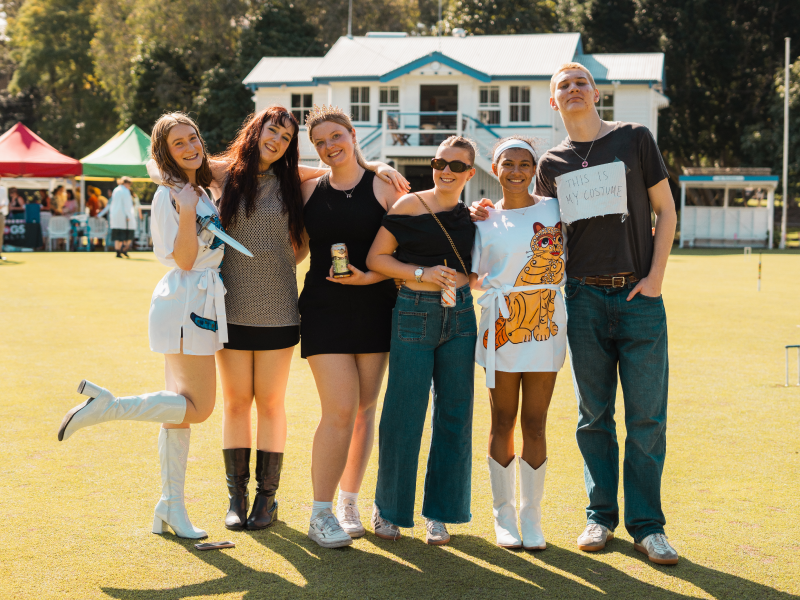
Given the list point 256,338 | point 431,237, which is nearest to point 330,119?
point 431,237

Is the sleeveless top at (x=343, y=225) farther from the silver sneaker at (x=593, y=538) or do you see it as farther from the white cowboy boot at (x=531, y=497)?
the silver sneaker at (x=593, y=538)

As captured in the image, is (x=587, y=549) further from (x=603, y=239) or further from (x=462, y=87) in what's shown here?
(x=462, y=87)

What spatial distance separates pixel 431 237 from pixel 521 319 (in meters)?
0.58

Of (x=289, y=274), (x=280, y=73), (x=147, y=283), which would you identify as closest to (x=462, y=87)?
(x=280, y=73)

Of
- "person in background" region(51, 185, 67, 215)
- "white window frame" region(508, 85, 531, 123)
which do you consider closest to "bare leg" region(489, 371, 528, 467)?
"person in background" region(51, 185, 67, 215)

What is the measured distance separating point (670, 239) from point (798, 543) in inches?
62.1

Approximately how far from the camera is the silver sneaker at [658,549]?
3791 mm

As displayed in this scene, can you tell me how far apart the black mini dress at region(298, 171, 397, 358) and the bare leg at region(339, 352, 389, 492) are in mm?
155

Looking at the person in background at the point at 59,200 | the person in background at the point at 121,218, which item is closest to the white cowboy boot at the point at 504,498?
the person in background at the point at 121,218

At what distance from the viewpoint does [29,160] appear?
25.7 m

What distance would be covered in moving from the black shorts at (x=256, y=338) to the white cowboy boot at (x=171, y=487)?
52cm

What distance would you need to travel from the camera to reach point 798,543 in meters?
4.03

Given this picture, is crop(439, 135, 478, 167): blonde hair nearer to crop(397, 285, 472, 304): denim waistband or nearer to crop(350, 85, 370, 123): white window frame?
crop(397, 285, 472, 304): denim waistband

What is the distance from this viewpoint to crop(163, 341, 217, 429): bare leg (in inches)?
162
